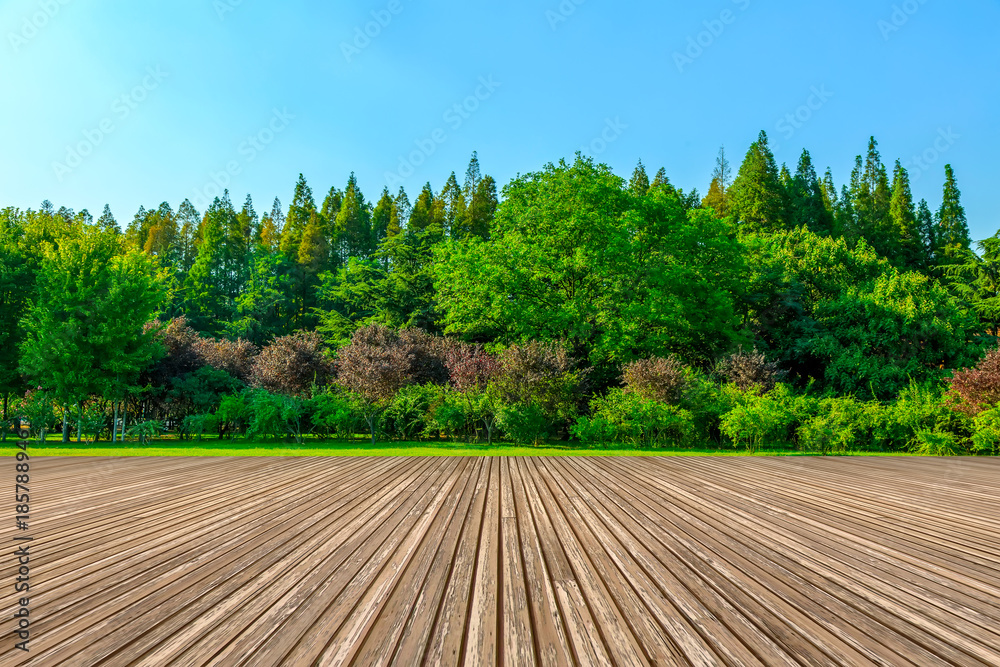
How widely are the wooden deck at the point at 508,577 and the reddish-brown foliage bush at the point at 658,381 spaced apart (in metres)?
8.02

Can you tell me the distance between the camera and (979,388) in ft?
40.2

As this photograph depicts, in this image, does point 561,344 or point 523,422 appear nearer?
point 523,422

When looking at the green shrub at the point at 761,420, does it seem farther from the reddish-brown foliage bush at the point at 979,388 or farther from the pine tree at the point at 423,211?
the pine tree at the point at 423,211

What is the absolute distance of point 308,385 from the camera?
704 inches

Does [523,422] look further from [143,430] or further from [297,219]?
[297,219]

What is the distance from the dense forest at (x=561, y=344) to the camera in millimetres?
14148

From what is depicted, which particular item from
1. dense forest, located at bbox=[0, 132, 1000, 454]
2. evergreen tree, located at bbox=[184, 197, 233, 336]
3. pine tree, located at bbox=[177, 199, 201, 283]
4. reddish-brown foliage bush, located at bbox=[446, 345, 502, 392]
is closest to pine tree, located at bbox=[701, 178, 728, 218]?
dense forest, located at bbox=[0, 132, 1000, 454]

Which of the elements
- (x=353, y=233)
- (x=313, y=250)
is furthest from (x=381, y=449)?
(x=353, y=233)

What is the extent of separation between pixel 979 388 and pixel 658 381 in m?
7.56

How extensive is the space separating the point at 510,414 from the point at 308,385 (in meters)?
8.03

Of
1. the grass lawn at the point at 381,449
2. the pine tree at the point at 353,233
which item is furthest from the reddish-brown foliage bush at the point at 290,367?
the pine tree at the point at 353,233

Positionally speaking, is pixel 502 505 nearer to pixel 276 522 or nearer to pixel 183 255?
pixel 276 522

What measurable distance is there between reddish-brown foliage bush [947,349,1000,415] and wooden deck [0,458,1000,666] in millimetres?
8117

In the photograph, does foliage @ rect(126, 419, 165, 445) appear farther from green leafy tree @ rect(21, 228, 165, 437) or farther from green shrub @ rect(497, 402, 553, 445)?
green shrub @ rect(497, 402, 553, 445)
